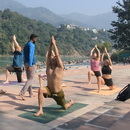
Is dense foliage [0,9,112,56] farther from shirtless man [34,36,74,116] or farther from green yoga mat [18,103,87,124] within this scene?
shirtless man [34,36,74,116]

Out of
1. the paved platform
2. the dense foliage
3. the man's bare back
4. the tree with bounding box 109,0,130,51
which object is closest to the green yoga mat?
the paved platform

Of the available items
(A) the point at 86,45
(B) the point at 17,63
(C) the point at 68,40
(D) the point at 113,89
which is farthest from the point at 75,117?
(A) the point at 86,45

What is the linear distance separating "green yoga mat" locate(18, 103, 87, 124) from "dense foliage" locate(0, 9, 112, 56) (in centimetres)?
10176

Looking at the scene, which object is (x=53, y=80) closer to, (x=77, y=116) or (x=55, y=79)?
(x=55, y=79)

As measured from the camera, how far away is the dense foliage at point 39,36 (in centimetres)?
11700

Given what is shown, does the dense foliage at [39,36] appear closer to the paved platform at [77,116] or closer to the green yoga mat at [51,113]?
the paved platform at [77,116]

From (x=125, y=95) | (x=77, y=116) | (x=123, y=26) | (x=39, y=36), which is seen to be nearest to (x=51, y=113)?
(x=77, y=116)

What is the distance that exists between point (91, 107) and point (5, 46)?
335 feet

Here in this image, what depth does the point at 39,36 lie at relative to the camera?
142m

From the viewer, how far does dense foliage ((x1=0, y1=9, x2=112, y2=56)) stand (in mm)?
117000

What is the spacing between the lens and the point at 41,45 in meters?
126

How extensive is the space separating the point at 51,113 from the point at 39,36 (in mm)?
140787

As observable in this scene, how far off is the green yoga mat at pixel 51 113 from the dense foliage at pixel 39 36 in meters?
A: 102

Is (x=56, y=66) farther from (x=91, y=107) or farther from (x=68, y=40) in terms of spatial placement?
(x=68, y=40)
